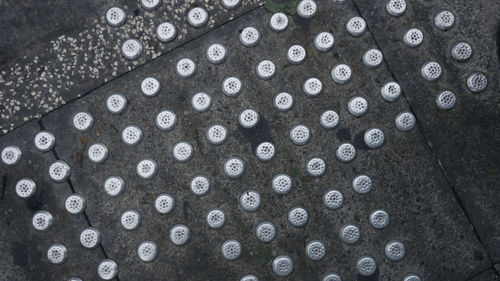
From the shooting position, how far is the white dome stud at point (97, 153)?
2.33 meters

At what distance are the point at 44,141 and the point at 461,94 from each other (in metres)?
2.41

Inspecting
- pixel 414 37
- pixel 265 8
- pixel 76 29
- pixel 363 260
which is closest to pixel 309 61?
pixel 265 8

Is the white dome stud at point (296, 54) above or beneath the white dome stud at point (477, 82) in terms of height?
above

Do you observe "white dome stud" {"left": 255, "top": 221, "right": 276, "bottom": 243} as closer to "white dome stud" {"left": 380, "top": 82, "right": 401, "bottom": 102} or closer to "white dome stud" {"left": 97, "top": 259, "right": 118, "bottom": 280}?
"white dome stud" {"left": 97, "top": 259, "right": 118, "bottom": 280}

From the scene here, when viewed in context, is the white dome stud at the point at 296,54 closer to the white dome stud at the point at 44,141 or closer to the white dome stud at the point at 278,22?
the white dome stud at the point at 278,22

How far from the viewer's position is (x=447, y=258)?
2336mm

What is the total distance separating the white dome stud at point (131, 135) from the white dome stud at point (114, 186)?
216mm

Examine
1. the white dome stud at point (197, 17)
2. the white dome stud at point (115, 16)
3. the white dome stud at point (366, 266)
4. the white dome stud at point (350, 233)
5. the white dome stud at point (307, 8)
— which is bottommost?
the white dome stud at point (366, 266)

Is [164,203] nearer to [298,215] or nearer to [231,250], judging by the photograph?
[231,250]

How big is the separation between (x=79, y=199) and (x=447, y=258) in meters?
2.13

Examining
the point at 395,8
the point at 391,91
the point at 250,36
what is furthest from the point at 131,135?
the point at 395,8

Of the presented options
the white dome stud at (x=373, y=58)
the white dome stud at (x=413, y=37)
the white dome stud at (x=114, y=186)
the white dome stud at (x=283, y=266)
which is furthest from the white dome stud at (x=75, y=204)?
the white dome stud at (x=413, y=37)

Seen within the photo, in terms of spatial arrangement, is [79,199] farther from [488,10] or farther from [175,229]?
[488,10]

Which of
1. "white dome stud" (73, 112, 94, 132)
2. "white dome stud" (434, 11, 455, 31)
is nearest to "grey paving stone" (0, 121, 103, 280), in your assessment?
"white dome stud" (73, 112, 94, 132)
